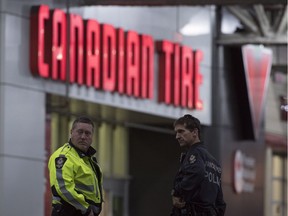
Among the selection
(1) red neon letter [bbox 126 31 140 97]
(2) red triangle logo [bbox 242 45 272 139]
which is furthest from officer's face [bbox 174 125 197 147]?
(2) red triangle logo [bbox 242 45 272 139]

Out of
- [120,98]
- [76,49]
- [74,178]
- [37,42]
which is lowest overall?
[74,178]

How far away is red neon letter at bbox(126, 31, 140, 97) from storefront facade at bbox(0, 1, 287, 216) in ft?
0.06

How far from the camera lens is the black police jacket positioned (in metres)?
10.4

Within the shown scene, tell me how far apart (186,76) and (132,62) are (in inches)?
82.0

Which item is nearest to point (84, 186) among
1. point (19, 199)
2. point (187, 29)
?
point (19, 199)

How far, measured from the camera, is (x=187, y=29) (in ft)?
78.2

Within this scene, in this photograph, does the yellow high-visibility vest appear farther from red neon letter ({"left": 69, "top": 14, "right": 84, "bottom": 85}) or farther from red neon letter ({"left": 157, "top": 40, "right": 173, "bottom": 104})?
red neon letter ({"left": 157, "top": 40, "right": 173, "bottom": 104})

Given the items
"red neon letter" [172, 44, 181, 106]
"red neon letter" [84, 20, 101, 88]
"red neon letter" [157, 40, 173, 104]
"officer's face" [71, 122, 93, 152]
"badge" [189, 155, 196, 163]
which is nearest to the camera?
"officer's face" [71, 122, 93, 152]

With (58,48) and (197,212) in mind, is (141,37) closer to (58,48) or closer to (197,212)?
(58,48)

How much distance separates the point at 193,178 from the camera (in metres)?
10.4

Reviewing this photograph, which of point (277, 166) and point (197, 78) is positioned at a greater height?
point (197, 78)

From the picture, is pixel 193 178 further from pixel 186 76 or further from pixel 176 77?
pixel 186 76

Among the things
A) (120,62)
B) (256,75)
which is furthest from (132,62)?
(256,75)

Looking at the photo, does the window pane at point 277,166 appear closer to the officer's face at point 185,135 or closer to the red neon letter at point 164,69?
the red neon letter at point 164,69
